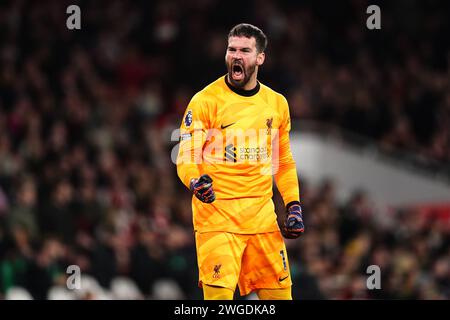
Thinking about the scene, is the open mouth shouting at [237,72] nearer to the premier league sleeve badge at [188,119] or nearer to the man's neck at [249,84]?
the man's neck at [249,84]

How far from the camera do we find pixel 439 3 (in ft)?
79.5

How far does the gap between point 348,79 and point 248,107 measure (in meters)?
13.8

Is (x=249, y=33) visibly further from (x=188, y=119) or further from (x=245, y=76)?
(x=188, y=119)

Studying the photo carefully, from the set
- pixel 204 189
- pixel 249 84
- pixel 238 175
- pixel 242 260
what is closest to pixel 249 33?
pixel 249 84

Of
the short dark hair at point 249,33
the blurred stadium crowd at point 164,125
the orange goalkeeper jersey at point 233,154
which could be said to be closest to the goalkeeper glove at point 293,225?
the orange goalkeeper jersey at point 233,154

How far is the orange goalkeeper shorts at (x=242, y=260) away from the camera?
8.08 m

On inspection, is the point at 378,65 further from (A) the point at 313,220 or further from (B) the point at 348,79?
(A) the point at 313,220

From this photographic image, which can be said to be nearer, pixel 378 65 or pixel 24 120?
pixel 24 120

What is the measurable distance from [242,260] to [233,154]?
841 millimetres

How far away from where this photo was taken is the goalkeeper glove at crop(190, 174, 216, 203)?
25.3 feet

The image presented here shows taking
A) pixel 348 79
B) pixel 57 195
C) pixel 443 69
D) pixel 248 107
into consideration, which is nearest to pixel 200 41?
pixel 348 79

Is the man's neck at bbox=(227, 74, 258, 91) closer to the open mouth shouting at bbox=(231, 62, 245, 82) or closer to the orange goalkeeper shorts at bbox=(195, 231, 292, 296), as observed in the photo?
the open mouth shouting at bbox=(231, 62, 245, 82)

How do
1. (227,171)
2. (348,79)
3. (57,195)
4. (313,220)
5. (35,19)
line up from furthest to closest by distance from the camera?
(348,79), (35,19), (313,220), (57,195), (227,171)
